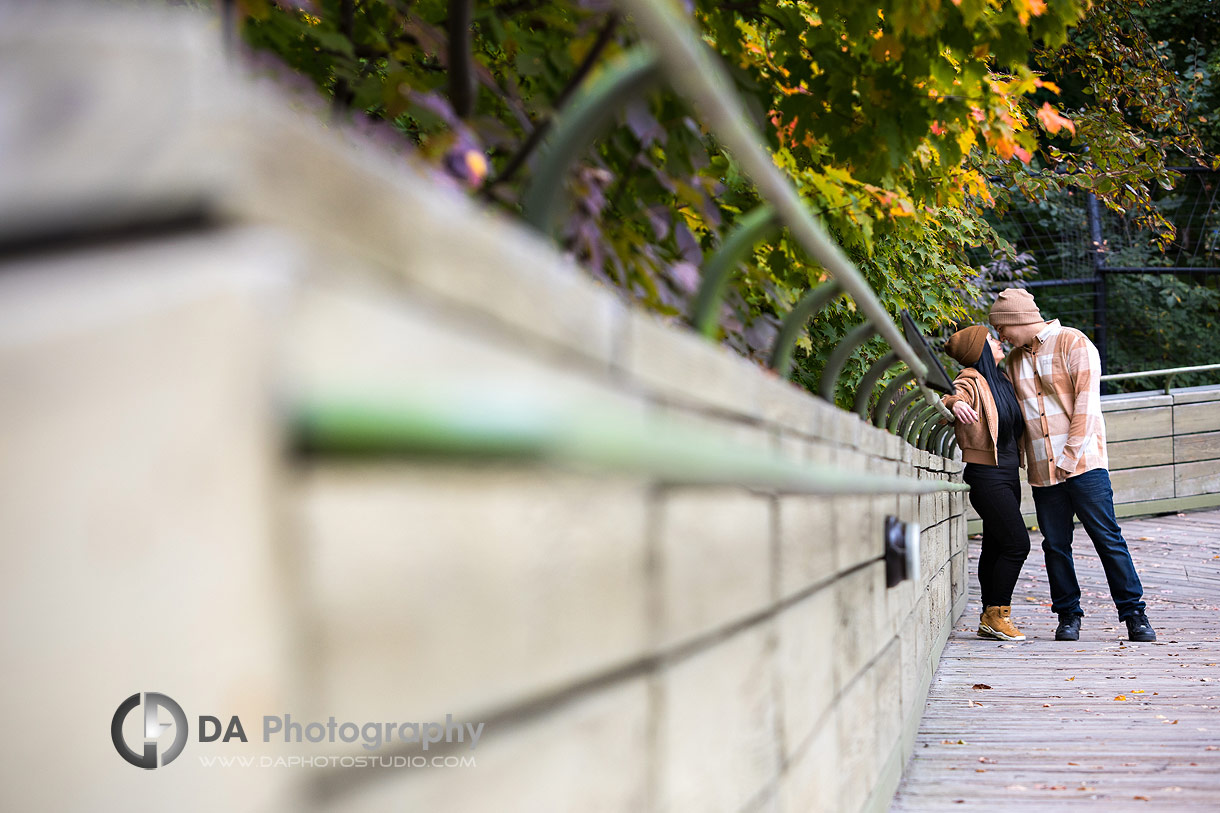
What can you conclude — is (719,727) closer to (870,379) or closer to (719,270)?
(719,270)

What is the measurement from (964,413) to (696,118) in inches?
143

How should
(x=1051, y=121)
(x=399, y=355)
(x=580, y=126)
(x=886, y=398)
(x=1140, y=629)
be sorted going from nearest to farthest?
(x=399, y=355)
(x=580, y=126)
(x=886, y=398)
(x=1051, y=121)
(x=1140, y=629)

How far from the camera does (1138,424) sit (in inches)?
460

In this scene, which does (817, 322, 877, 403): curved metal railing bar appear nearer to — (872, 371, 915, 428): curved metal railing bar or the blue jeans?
(872, 371, 915, 428): curved metal railing bar

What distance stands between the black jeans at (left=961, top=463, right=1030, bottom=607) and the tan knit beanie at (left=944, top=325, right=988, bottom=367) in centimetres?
61

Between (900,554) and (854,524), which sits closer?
(854,524)

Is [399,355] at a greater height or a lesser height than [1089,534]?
greater

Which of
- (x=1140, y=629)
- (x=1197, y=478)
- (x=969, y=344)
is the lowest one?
(x=1140, y=629)

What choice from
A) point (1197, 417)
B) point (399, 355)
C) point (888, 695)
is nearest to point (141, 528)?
point (399, 355)

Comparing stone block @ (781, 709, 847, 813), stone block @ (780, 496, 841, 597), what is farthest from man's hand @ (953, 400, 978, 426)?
stone block @ (781, 709, 847, 813)

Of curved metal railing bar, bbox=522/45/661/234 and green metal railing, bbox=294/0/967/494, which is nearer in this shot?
A: green metal railing, bbox=294/0/967/494

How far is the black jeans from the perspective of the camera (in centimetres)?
578

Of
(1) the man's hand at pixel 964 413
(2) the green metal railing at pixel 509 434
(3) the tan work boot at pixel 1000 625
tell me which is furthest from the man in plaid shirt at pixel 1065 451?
(2) the green metal railing at pixel 509 434

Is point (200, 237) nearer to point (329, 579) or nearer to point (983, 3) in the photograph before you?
point (329, 579)
